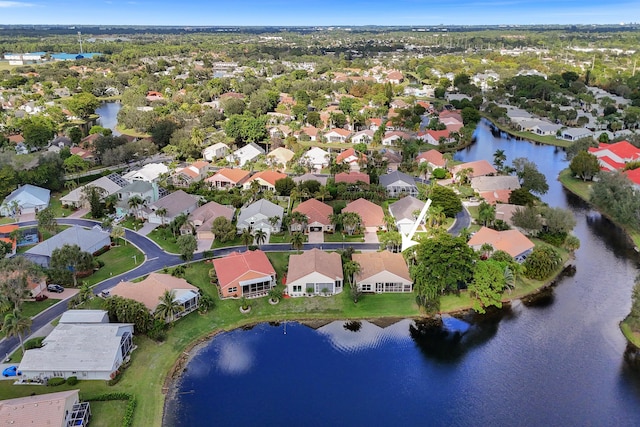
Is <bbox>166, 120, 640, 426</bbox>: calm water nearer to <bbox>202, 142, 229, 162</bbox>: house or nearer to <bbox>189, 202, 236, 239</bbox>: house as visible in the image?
<bbox>189, 202, 236, 239</bbox>: house

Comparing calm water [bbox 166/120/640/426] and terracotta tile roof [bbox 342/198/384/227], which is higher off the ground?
terracotta tile roof [bbox 342/198/384/227]

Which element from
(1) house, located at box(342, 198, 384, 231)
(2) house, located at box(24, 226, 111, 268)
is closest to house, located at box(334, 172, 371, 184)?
(1) house, located at box(342, 198, 384, 231)

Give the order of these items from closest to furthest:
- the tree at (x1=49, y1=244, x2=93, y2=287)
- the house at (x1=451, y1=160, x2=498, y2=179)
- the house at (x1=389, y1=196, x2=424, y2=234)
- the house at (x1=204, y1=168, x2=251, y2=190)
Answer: the tree at (x1=49, y1=244, x2=93, y2=287), the house at (x1=389, y1=196, x2=424, y2=234), the house at (x1=204, y1=168, x2=251, y2=190), the house at (x1=451, y1=160, x2=498, y2=179)

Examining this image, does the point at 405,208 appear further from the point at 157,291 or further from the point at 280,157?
the point at 157,291

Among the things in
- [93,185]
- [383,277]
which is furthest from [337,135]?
[383,277]

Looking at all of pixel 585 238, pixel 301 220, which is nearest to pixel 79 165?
pixel 301 220

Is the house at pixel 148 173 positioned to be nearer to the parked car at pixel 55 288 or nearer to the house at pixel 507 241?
the parked car at pixel 55 288

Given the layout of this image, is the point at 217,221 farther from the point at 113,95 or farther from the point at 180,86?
the point at 113,95
